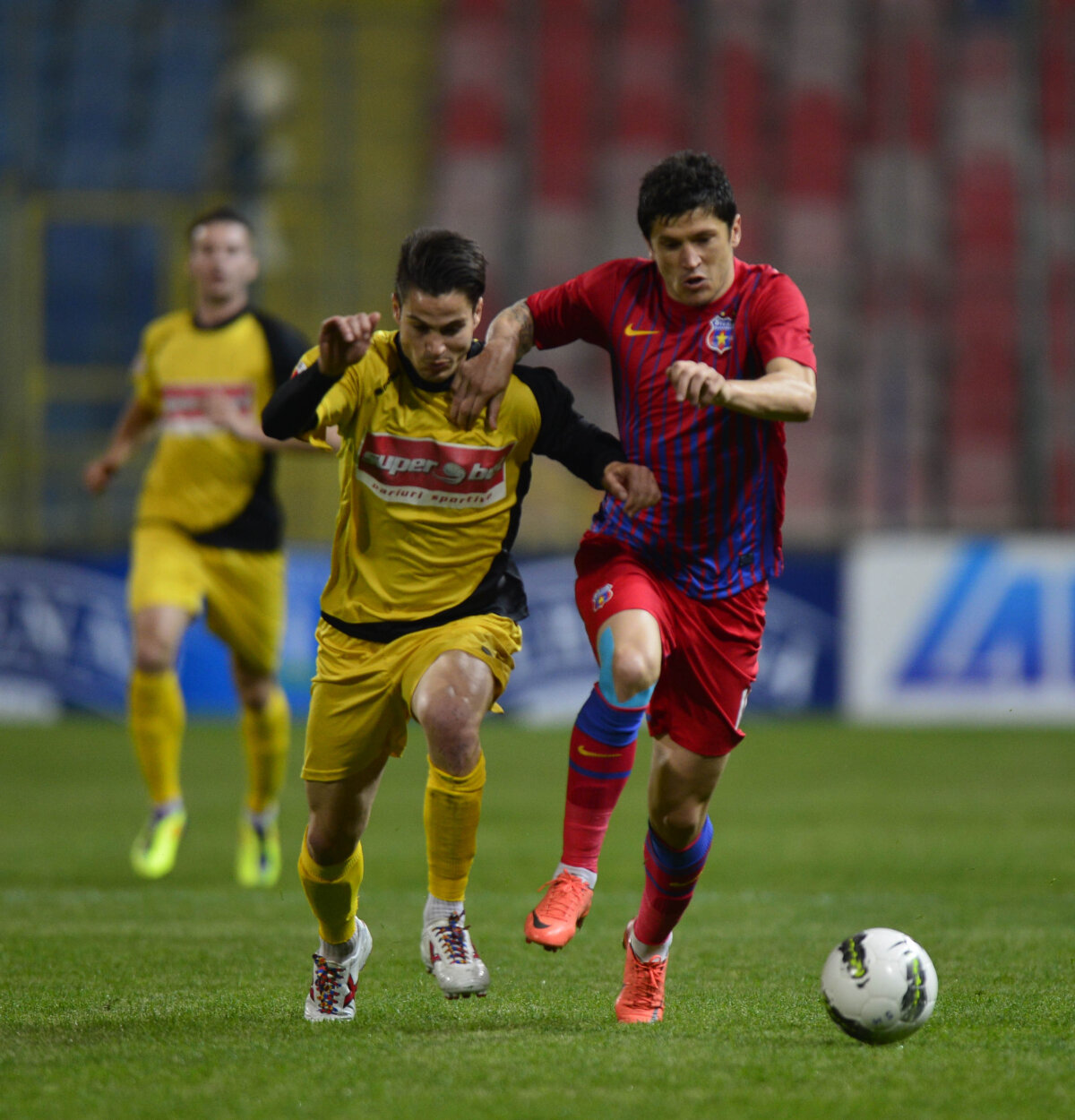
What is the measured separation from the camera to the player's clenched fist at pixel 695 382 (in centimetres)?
345

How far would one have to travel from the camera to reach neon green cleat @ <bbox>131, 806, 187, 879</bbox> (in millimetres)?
6398

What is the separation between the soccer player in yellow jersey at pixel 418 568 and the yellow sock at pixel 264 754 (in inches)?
113

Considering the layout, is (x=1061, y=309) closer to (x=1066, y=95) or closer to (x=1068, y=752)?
(x=1066, y=95)

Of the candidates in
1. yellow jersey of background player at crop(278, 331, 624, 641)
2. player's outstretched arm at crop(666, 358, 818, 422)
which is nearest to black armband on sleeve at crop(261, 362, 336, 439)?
yellow jersey of background player at crop(278, 331, 624, 641)

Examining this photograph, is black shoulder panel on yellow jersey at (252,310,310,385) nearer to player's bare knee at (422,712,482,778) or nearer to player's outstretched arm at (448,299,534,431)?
player's outstretched arm at (448,299,534,431)

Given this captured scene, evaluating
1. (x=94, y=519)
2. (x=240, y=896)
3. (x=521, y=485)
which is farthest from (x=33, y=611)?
(x=521, y=485)

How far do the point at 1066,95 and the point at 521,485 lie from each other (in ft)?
59.8

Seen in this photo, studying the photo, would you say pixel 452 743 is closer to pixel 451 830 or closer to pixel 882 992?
pixel 451 830

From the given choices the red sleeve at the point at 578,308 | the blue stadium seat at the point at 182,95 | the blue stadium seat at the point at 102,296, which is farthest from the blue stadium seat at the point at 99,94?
the red sleeve at the point at 578,308

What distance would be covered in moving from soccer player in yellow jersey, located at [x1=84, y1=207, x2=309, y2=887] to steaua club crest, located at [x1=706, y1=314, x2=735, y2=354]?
299 cm

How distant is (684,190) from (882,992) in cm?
182

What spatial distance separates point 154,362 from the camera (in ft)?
22.3

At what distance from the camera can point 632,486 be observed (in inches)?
152

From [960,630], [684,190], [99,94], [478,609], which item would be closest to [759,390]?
[684,190]
